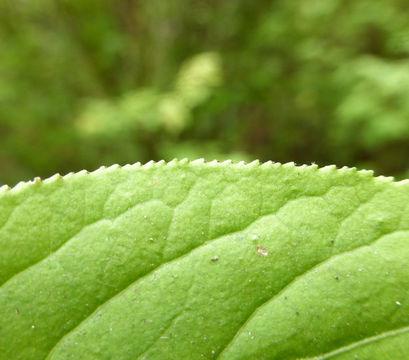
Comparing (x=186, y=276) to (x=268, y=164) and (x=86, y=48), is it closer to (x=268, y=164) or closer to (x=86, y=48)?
(x=268, y=164)

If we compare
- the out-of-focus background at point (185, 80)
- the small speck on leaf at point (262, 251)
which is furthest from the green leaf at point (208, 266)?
the out-of-focus background at point (185, 80)

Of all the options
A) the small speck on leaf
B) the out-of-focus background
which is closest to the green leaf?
the small speck on leaf

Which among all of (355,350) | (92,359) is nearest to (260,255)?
(355,350)

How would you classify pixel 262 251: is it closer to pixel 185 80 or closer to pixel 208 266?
pixel 208 266

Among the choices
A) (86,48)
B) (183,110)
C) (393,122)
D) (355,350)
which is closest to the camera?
(355,350)

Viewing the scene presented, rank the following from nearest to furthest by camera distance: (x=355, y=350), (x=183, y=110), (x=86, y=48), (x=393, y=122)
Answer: (x=355, y=350), (x=393, y=122), (x=183, y=110), (x=86, y=48)

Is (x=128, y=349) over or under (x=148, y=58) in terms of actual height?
under

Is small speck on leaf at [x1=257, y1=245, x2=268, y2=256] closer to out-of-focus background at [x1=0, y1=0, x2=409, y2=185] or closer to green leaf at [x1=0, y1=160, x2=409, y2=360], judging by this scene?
green leaf at [x1=0, y1=160, x2=409, y2=360]
